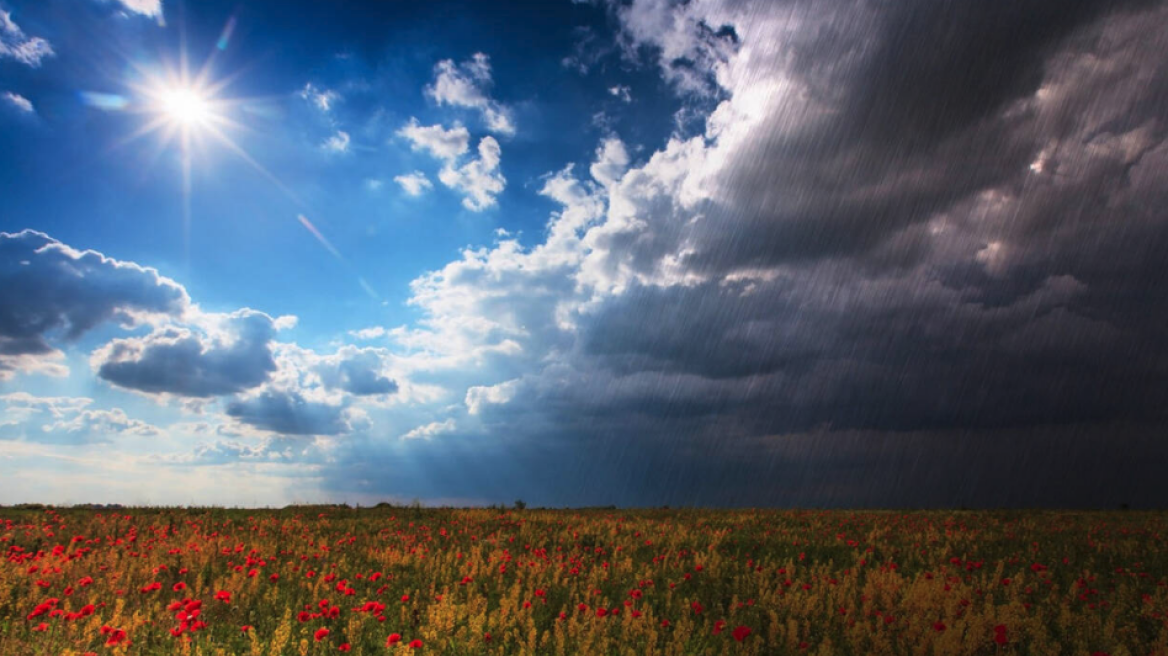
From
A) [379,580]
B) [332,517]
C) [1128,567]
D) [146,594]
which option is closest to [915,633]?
[379,580]

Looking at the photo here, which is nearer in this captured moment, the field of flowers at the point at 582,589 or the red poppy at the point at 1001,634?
the red poppy at the point at 1001,634

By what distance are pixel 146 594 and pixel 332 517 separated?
10.4m

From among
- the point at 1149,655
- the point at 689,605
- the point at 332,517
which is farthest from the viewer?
the point at 332,517

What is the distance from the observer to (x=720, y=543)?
13414 mm

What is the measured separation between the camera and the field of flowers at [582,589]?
6.24 meters

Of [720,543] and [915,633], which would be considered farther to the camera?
[720,543]

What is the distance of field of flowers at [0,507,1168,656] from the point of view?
624cm

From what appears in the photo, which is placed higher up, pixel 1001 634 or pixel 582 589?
pixel 582 589

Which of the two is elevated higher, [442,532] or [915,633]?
[442,532]

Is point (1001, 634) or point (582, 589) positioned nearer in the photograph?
point (1001, 634)

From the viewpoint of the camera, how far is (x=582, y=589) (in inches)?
349

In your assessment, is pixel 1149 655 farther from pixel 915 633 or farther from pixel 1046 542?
pixel 1046 542

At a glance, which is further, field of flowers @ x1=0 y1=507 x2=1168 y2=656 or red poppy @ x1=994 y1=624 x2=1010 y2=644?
field of flowers @ x1=0 y1=507 x2=1168 y2=656

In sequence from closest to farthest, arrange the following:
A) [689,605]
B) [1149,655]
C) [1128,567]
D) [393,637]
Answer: [393,637], [1149,655], [689,605], [1128,567]
